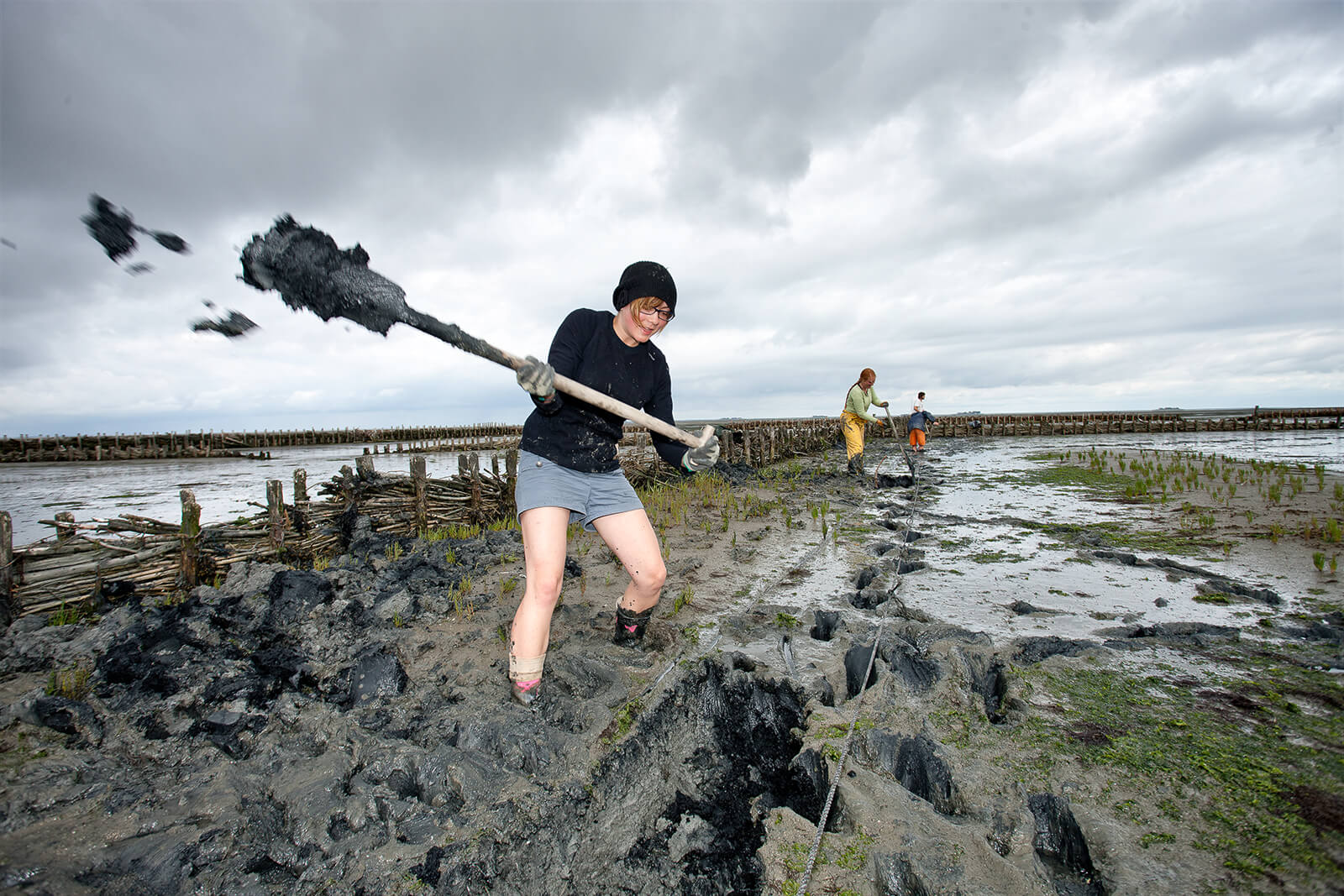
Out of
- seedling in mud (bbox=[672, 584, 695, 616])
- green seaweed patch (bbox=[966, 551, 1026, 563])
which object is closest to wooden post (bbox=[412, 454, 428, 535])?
seedling in mud (bbox=[672, 584, 695, 616])

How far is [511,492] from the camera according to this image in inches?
344

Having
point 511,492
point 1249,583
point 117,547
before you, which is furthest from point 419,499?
point 1249,583

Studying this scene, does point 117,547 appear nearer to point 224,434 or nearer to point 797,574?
point 797,574

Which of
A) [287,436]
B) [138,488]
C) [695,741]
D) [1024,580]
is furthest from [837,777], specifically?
[287,436]

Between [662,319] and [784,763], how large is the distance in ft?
7.05

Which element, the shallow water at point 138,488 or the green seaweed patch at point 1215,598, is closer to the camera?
the green seaweed patch at point 1215,598

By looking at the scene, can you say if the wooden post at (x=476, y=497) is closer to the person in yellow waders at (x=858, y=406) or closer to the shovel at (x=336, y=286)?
the shovel at (x=336, y=286)

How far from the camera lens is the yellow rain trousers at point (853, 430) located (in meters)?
11.8

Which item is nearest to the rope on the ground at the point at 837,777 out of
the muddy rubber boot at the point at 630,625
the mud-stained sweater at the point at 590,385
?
the muddy rubber boot at the point at 630,625

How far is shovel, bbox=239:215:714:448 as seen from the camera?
239 centimetres

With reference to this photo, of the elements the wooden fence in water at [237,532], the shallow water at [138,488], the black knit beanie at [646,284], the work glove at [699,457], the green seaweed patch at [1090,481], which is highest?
the black knit beanie at [646,284]

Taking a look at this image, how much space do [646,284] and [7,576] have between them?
18.7ft

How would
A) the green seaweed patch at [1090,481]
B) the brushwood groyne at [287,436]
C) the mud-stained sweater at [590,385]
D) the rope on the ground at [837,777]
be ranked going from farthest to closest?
the brushwood groyne at [287,436]
the green seaweed patch at [1090,481]
the mud-stained sweater at [590,385]
the rope on the ground at [837,777]

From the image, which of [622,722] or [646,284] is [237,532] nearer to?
[622,722]
